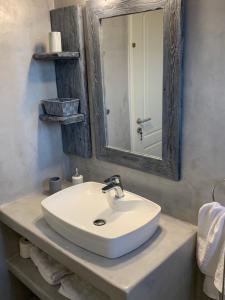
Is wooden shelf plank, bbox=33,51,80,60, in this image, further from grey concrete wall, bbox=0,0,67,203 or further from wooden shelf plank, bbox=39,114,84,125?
wooden shelf plank, bbox=39,114,84,125

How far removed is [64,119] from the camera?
1.67 m

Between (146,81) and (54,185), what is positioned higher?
(146,81)

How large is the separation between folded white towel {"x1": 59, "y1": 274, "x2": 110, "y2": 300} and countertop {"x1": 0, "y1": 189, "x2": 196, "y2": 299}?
0.29m

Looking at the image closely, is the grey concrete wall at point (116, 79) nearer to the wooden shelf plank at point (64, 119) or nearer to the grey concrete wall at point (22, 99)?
the wooden shelf plank at point (64, 119)

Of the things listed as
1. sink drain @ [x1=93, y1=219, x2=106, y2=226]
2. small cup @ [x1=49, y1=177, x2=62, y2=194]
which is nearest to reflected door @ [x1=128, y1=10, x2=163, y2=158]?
sink drain @ [x1=93, y1=219, x2=106, y2=226]

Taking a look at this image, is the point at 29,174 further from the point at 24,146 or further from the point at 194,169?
the point at 194,169

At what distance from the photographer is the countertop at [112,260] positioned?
44.5 inches

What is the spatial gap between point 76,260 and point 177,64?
944 mm

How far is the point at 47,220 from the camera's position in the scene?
1.46 meters

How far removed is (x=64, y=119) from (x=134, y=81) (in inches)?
17.7

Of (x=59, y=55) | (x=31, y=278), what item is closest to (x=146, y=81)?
(x=59, y=55)

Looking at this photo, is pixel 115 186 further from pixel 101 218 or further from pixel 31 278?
pixel 31 278

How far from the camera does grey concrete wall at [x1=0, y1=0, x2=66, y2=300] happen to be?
1.59m

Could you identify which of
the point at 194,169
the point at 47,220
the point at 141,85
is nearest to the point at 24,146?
the point at 47,220
